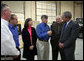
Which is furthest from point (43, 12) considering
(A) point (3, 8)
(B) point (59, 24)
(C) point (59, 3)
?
(A) point (3, 8)

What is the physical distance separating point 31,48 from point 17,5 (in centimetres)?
781

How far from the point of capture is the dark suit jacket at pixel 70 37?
13.1ft

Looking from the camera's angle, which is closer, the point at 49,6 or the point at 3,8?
the point at 3,8

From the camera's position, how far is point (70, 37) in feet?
13.2

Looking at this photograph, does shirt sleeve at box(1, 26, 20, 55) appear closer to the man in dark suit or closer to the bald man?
the man in dark suit

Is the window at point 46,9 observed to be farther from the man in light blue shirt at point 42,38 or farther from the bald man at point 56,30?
the man in light blue shirt at point 42,38

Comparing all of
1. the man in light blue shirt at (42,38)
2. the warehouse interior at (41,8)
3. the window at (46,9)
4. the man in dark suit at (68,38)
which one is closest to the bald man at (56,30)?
the man in light blue shirt at (42,38)

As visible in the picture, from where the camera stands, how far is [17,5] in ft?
38.7

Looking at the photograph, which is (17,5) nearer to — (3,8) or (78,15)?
(78,15)

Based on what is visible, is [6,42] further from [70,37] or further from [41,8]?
[41,8]

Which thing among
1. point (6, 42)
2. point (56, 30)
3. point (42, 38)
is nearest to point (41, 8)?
point (56, 30)

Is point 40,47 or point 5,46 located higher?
point 5,46

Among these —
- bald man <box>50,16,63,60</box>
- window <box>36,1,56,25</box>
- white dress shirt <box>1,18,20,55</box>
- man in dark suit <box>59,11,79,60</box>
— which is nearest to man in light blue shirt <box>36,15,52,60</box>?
bald man <box>50,16,63,60</box>

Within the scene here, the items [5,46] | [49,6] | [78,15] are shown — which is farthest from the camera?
[78,15]
